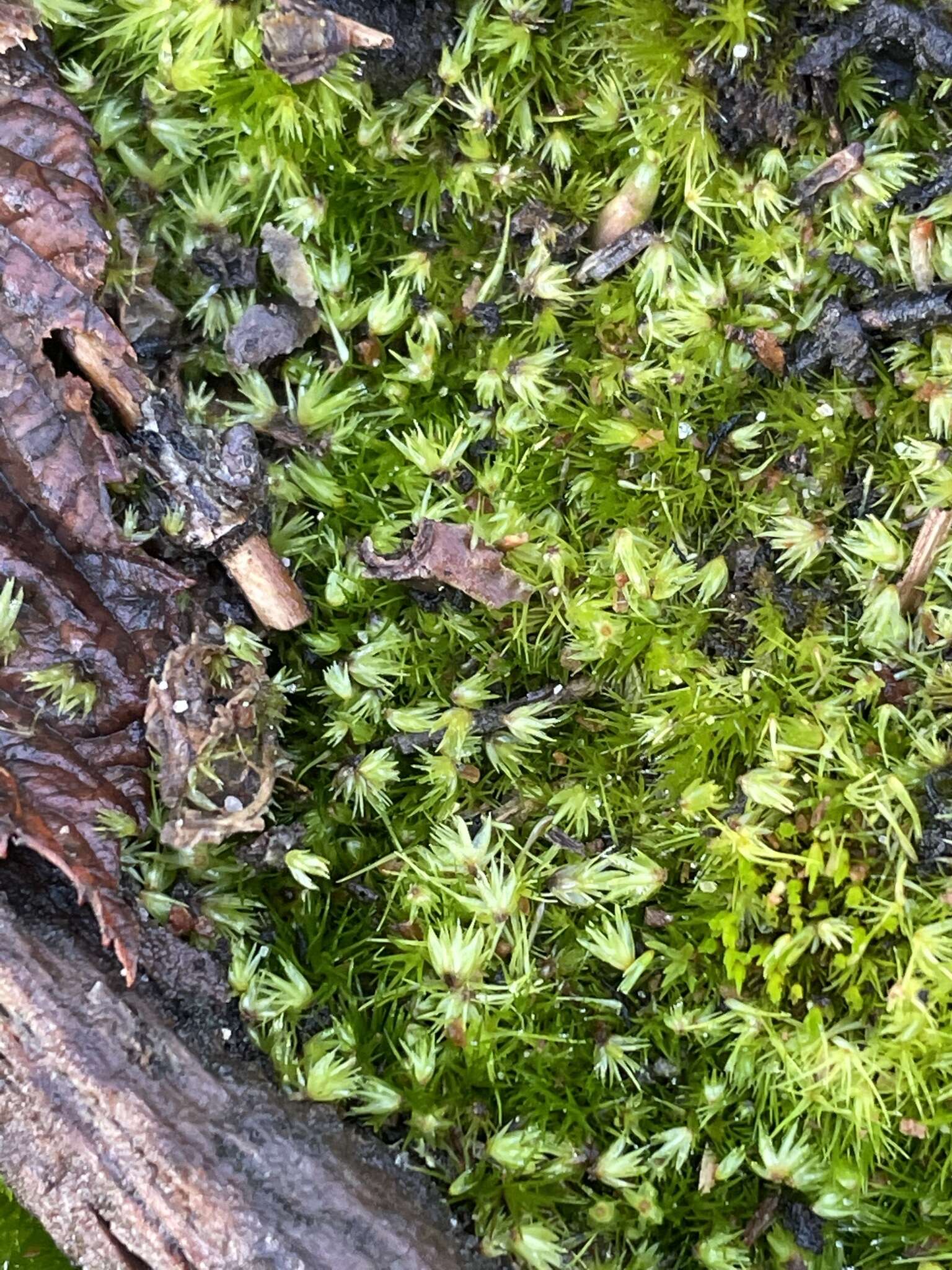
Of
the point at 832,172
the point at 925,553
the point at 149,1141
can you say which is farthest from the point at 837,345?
the point at 149,1141

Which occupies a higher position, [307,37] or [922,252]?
[307,37]

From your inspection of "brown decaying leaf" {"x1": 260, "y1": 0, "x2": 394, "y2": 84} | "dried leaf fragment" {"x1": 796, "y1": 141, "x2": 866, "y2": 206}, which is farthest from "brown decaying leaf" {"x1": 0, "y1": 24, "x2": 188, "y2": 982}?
"dried leaf fragment" {"x1": 796, "y1": 141, "x2": 866, "y2": 206}

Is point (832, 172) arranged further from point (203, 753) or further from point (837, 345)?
point (203, 753)

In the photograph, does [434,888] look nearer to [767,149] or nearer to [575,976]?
[575,976]

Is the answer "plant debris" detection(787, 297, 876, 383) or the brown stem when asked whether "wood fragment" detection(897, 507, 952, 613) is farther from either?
the brown stem

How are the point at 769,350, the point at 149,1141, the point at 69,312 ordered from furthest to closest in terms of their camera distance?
the point at 769,350 < the point at 69,312 < the point at 149,1141

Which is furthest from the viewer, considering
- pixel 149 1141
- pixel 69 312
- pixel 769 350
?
pixel 769 350
